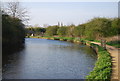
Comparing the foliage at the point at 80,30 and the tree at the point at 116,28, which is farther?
the foliage at the point at 80,30

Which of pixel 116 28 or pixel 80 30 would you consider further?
pixel 80 30

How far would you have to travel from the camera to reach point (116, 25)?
30906mm

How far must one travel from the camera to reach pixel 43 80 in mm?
8289

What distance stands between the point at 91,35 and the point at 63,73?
2420 centimetres

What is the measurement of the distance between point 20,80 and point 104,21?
90.3 feet

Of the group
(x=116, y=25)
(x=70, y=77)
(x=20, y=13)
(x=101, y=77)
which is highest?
(x=20, y=13)

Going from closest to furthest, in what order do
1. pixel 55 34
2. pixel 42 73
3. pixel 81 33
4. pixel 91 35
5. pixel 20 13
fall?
pixel 42 73 → pixel 20 13 → pixel 91 35 → pixel 81 33 → pixel 55 34

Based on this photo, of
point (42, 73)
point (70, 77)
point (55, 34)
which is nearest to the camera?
point (70, 77)

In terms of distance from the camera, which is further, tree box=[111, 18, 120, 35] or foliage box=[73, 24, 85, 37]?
foliage box=[73, 24, 85, 37]

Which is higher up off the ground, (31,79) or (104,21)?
(104,21)

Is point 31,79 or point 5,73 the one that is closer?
point 31,79

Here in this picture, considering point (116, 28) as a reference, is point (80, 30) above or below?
below

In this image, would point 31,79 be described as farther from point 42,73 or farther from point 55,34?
point 55,34

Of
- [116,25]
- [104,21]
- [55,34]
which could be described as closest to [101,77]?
[116,25]
